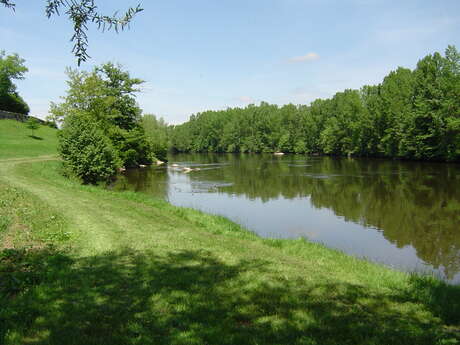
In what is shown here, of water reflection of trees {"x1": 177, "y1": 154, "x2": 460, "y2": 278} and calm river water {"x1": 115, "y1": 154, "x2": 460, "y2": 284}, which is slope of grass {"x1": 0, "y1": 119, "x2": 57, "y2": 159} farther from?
water reflection of trees {"x1": 177, "y1": 154, "x2": 460, "y2": 278}

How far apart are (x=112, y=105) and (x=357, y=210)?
36862 millimetres

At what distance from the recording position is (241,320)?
5.30 m

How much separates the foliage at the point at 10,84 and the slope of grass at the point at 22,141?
11178 millimetres

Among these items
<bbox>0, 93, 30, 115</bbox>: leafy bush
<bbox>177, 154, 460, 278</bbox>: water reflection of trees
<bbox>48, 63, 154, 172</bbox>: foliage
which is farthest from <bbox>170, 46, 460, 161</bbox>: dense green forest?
<bbox>0, 93, 30, 115</bbox>: leafy bush

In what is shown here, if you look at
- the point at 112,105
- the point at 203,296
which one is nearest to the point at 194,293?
the point at 203,296

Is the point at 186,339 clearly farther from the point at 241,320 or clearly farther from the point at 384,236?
the point at 384,236

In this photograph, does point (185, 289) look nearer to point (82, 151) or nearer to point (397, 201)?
point (397, 201)

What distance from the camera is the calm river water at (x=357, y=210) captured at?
14.5m

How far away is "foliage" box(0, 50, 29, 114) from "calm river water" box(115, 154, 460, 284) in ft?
150

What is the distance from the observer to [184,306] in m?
5.61

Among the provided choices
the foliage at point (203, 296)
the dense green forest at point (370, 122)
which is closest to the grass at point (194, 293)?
the foliage at point (203, 296)

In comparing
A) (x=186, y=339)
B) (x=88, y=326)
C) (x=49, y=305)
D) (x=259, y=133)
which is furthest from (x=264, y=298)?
(x=259, y=133)

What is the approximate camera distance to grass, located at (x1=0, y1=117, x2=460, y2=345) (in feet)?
15.9

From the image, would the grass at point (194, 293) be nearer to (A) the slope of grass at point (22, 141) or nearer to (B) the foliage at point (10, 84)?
(A) the slope of grass at point (22, 141)
